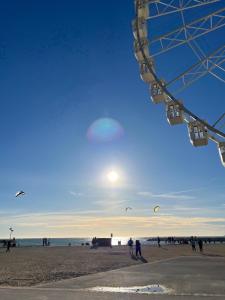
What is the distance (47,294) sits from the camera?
44.9 feet

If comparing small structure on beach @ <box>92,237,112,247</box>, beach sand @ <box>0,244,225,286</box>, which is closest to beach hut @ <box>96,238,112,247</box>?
small structure on beach @ <box>92,237,112,247</box>

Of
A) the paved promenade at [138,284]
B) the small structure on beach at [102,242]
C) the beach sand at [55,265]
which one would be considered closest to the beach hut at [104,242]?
the small structure on beach at [102,242]

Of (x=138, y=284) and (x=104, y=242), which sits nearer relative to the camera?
(x=138, y=284)

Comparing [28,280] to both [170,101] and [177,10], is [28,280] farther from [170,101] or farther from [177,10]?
[177,10]

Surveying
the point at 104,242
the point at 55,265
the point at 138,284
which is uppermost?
the point at 104,242

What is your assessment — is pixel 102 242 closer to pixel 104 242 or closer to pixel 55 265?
pixel 104 242

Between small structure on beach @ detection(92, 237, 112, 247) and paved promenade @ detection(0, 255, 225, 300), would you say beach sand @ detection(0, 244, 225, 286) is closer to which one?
paved promenade @ detection(0, 255, 225, 300)

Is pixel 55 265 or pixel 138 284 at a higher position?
pixel 55 265

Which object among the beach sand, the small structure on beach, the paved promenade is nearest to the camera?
the paved promenade

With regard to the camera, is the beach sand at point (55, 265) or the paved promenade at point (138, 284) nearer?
the paved promenade at point (138, 284)

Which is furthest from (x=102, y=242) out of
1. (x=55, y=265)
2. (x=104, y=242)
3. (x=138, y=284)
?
(x=138, y=284)

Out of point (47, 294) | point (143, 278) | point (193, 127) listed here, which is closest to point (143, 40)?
point (193, 127)

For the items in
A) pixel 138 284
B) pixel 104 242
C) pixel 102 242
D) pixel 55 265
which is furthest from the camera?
pixel 102 242

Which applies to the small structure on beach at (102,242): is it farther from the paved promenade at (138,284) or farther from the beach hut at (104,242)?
the paved promenade at (138,284)
